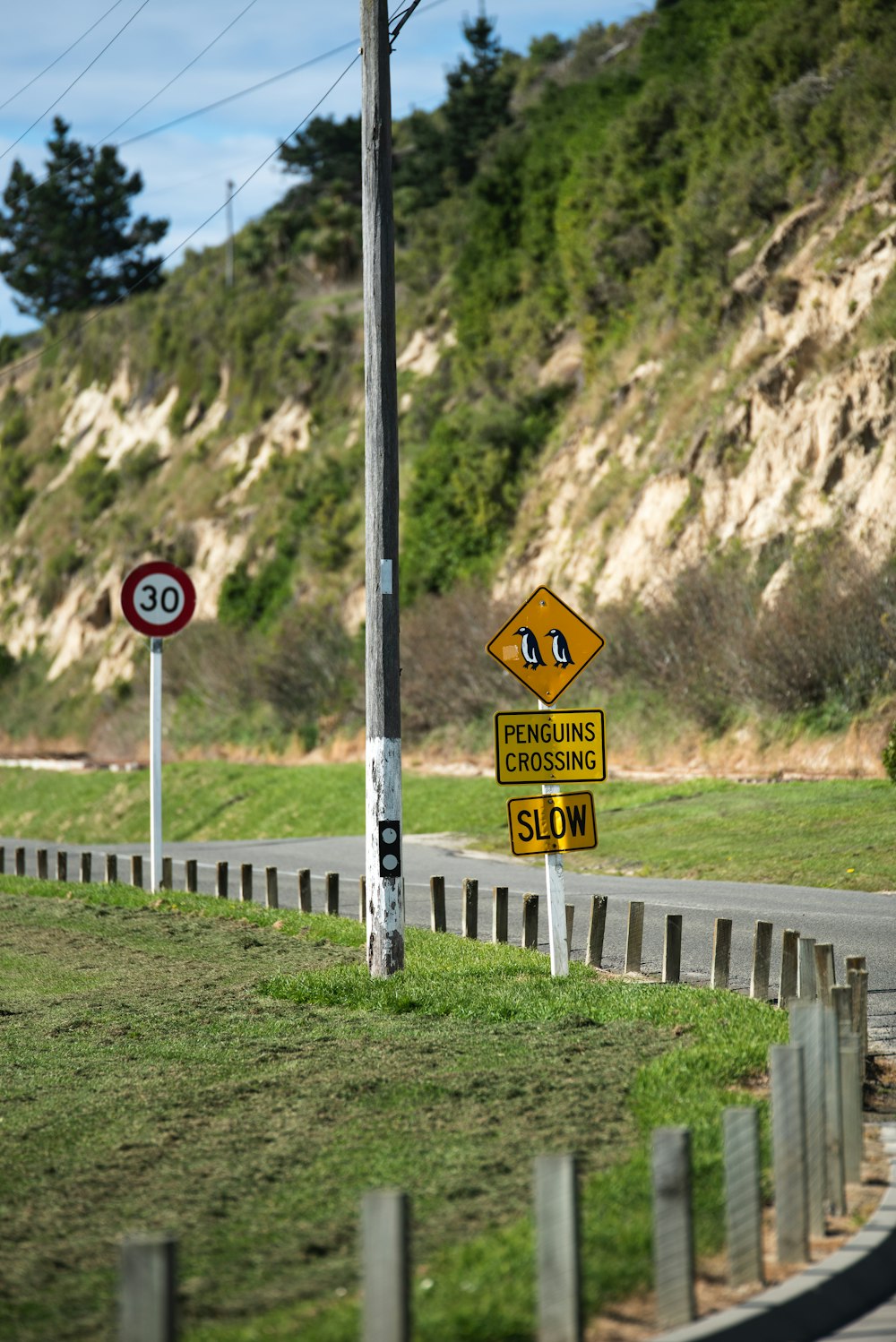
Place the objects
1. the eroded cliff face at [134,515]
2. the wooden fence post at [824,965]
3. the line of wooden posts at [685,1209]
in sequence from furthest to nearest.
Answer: the eroded cliff face at [134,515] < the wooden fence post at [824,965] < the line of wooden posts at [685,1209]

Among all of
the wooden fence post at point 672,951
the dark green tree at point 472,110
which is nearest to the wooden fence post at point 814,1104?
the wooden fence post at point 672,951

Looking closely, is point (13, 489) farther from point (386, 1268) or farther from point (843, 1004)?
point (386, 1268)

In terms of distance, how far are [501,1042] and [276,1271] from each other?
3.48 m

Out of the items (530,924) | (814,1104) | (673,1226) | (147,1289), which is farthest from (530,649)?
(147,1289)

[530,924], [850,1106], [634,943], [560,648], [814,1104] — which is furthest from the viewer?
[530,924]

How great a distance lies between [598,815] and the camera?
25469mm

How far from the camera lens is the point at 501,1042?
28.2ft

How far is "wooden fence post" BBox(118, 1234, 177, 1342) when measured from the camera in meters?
3.70

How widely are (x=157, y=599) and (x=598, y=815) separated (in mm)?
11140

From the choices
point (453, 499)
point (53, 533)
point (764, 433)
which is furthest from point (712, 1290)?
point (53, 533)

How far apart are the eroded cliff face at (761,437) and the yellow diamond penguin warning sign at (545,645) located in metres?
18.6

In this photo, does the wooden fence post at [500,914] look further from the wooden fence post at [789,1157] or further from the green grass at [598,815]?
the wooden fence post at [789,1157]

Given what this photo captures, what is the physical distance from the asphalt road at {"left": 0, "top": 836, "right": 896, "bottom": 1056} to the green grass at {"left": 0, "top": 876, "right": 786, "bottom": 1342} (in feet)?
5.59

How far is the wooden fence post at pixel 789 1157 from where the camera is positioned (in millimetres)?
5434
